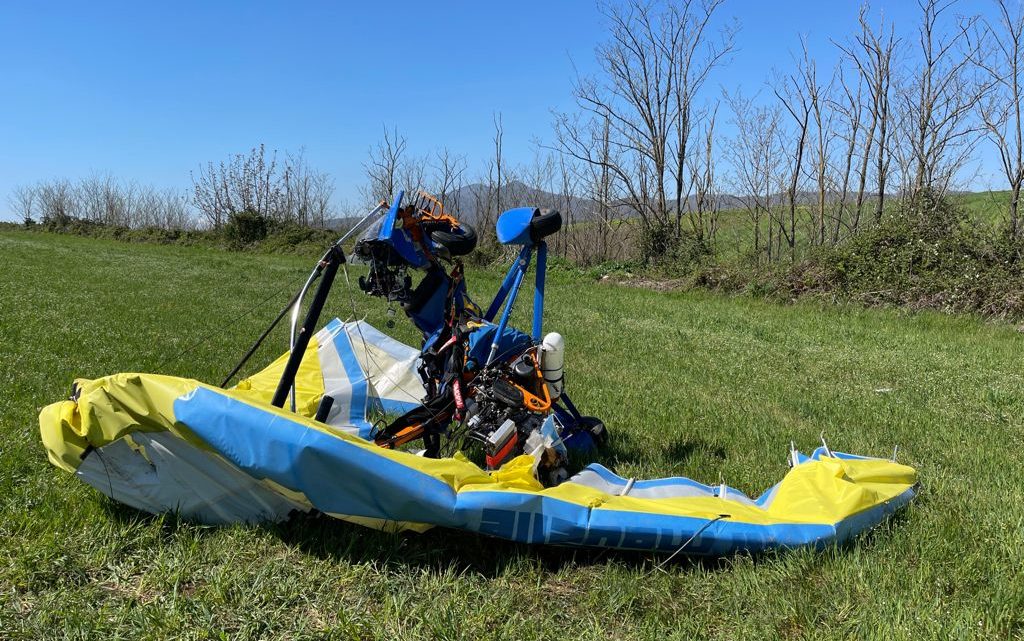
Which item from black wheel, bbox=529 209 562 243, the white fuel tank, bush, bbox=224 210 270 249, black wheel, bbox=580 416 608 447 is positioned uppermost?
bush, bbox=224 210 270 249

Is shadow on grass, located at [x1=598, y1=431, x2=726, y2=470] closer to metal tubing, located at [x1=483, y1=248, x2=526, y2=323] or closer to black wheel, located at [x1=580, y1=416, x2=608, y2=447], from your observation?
black wheel, located at [x1=580, y1=416, x2=608, y2=447]

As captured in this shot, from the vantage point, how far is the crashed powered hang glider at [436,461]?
2.67 meters

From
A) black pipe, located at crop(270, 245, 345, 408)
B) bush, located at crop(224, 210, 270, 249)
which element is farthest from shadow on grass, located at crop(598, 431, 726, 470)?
bush, located at crop(224, 210, 270, 249)

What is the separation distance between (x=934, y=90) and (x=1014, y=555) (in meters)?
16.5

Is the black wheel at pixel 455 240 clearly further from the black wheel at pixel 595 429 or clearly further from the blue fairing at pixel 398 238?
the black wheel at pixel 595 429

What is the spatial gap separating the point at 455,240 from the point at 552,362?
0.89m

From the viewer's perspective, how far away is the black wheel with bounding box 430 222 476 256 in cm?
369

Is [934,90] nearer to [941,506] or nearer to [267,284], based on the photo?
[941,506]

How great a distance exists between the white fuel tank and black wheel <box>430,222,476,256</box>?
71 cm

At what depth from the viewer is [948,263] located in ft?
41.2

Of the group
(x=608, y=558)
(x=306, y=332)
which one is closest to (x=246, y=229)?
(x=306, y=332)

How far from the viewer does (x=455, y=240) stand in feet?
12.2

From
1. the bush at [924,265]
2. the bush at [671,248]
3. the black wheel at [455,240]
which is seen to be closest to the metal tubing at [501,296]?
the black wheel at [455,240]

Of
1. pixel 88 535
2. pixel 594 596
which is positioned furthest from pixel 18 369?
pixel 594 596
